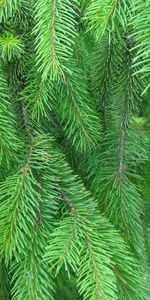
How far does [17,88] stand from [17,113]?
1.9 inches

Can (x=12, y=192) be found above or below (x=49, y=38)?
below

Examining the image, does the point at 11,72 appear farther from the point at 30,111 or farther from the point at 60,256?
the point at 60,256

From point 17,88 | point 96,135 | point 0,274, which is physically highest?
point 17,88

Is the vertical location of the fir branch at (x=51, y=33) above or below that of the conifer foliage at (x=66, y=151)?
above

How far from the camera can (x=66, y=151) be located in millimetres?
1061

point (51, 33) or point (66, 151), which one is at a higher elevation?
point (51, 33)

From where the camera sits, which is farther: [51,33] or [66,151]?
[66,151]

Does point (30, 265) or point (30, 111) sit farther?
point (30, 111)

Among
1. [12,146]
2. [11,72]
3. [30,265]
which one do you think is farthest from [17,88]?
[30,265]

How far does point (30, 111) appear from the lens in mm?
868

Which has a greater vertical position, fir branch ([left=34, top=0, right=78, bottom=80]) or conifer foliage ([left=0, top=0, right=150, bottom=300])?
fir branch ([left=34, top=0, right=78, bottom=80])

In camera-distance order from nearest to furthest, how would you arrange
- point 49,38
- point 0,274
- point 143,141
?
point 49,38 → point 0,274 → point 143,141

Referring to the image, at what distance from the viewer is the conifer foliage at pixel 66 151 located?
0.70 metres

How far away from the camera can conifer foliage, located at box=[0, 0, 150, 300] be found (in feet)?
2.28
